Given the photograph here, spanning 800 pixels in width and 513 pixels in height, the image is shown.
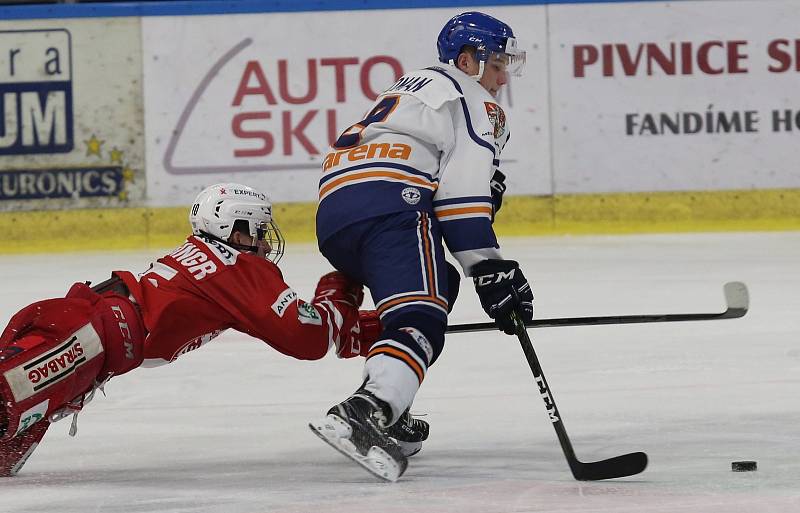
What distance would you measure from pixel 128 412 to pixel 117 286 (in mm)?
715

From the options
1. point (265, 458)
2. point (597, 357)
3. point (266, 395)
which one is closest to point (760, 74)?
point (597, 357)

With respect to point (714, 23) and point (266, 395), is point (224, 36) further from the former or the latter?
point (266, 395)

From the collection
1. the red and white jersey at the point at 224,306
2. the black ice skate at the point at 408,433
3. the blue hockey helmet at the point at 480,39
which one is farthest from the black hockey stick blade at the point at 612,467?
the blue hockey helmet at the point at 480,39

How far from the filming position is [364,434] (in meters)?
3.08

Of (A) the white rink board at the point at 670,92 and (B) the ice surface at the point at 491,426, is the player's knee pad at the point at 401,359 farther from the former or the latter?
(A) the white rink board at the point at 670,92

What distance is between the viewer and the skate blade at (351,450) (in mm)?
3033

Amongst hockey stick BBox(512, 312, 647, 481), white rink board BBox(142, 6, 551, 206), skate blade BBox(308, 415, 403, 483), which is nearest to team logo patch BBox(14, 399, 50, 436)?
skate blade BBox(308, 415, 403, 483)

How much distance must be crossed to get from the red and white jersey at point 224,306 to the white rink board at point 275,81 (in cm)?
504

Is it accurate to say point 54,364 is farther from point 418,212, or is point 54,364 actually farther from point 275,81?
point 275,81

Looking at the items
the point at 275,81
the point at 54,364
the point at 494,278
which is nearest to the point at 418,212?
the point at 494,278

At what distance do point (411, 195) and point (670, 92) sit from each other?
5415 mm

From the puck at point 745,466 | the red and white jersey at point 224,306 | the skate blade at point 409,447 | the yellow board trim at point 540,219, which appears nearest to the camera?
the puck at point 745,466

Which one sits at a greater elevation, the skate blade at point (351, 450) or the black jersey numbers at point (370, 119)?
the black jersey numbers at point (370, 119)

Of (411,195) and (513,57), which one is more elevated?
(513,57)
